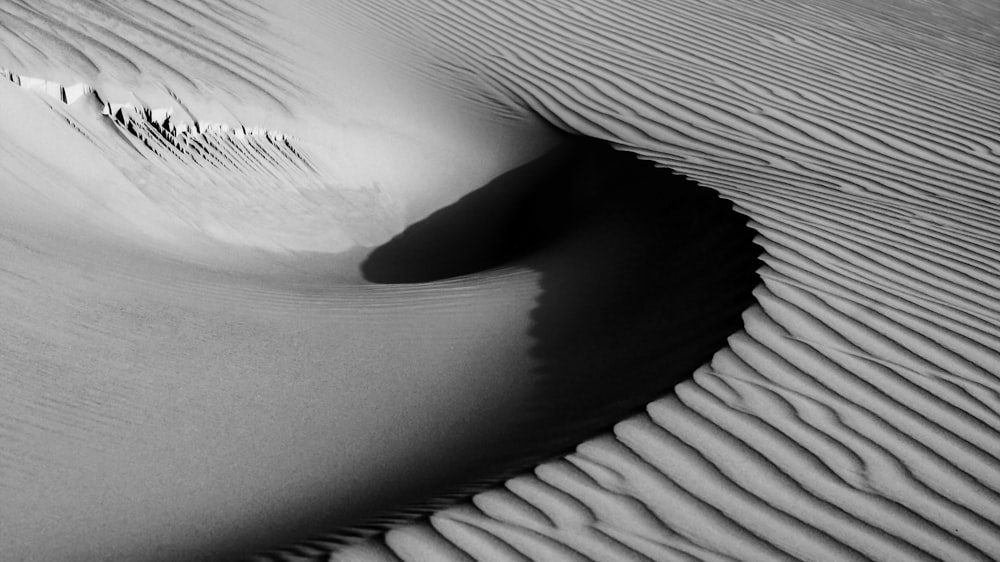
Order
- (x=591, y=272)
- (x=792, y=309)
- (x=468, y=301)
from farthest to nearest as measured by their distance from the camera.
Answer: (x=591, y=272) → (x=468, y=301) → (x=792, y=309)

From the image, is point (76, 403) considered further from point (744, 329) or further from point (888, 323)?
point (888, 323)

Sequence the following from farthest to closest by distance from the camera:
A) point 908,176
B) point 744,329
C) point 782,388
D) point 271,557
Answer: point 908,176 < point 744,329 < point 782,388 < point 271,557

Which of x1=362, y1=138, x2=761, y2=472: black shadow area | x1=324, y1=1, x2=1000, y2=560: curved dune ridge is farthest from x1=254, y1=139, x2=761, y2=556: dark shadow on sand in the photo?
x1=324, y1=1, x2=1000, y2=560: curved dune ridge

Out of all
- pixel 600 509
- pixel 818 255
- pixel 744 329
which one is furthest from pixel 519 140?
pixel 600 509

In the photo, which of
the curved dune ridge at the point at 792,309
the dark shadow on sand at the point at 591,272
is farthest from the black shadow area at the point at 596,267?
the curved dune ridge at the point at 792,309

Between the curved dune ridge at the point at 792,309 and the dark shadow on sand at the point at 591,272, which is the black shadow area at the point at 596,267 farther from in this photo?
the curved dune ridge at the point at 792,309

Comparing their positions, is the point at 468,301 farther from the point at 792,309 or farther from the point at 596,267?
the point at 792,309

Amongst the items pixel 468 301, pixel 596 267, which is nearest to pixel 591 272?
pixel 596 267

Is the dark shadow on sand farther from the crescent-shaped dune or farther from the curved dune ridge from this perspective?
the curved dune ridge
